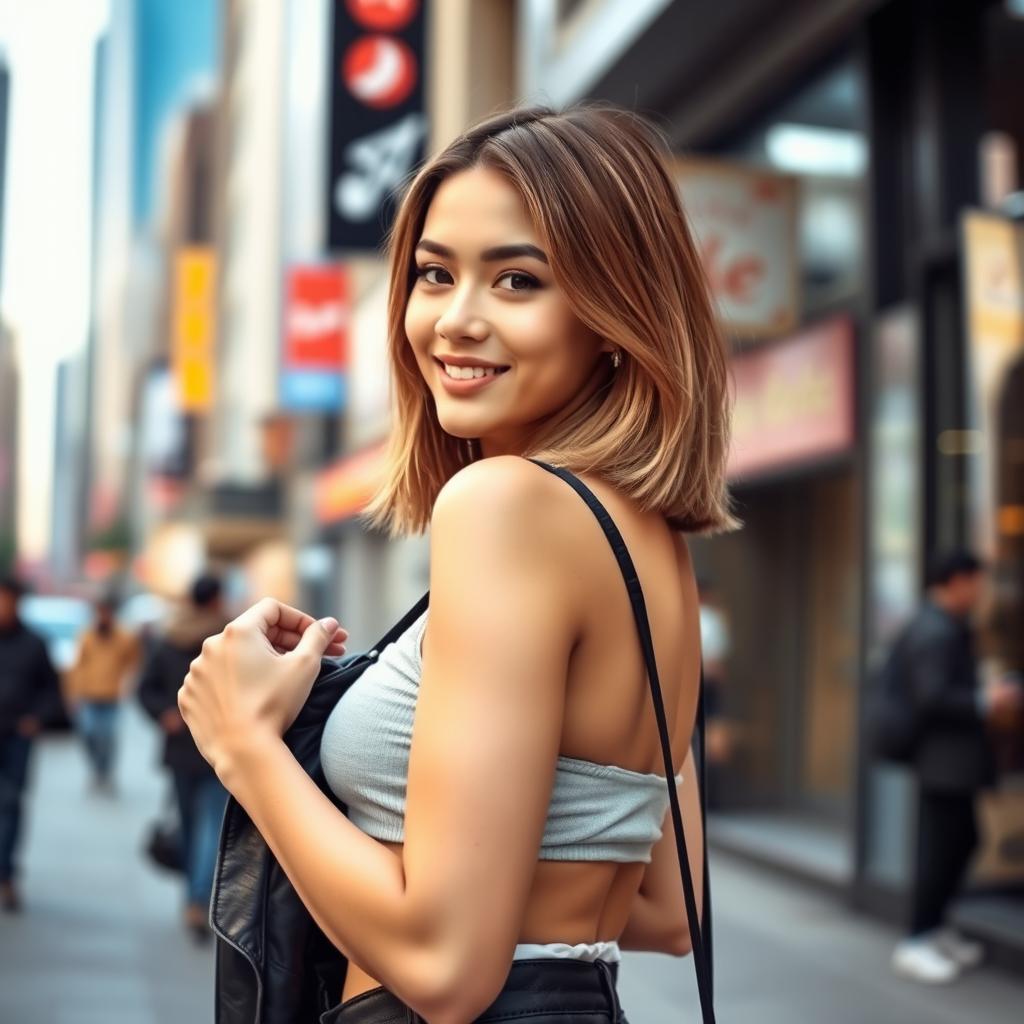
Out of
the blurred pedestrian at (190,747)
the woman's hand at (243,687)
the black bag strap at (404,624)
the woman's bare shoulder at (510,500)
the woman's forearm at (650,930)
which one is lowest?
the blurred pedestrian at (190,747)

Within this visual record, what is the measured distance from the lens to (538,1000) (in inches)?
59.1

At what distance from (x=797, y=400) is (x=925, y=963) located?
438 cm

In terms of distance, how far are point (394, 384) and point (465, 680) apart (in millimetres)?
594

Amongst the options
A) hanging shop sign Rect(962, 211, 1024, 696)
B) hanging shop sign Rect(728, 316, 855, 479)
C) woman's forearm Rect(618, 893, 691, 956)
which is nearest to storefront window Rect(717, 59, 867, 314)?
hanging shop sign Rect(728, 316, 855, 479)

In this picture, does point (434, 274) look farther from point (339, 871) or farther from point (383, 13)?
point (383, 13)

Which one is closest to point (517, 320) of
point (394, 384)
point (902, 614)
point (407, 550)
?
point (394, 384)

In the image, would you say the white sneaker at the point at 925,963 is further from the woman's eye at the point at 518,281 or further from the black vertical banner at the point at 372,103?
the black vertical banner at the point at 372,103

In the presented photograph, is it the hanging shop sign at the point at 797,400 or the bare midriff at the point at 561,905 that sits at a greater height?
the hanging shop sign at the point at 797,400

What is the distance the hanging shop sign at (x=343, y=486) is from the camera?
2245 centimetres

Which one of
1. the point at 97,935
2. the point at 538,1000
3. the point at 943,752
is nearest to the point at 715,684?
the point at 943,752

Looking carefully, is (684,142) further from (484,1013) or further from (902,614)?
(484,1013)

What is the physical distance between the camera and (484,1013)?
1476mm

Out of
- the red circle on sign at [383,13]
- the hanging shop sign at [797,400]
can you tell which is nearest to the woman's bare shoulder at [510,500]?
the hanging shop sign at [797,400]

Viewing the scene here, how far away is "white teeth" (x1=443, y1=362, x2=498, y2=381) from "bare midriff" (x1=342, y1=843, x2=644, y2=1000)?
1.69ft
